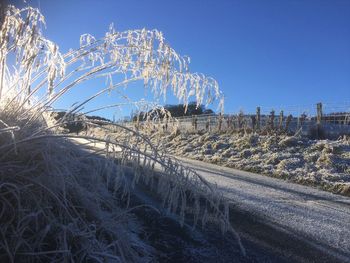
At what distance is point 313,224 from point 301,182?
4.27 meters

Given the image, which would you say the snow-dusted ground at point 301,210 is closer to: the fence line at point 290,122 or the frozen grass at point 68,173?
the frozen grass at point 68,173

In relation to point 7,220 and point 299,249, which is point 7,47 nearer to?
point 7,220

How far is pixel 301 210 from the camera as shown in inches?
218

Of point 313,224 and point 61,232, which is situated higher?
point 61,232

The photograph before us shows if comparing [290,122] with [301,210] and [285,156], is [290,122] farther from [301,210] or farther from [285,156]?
[301,210]

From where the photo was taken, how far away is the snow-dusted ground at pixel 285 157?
9.02 metres

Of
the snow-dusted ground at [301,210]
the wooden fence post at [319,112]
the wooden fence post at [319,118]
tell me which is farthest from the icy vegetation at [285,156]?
the wooden fence post at [319,112]

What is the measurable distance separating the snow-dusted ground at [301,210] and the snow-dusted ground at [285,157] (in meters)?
1.14

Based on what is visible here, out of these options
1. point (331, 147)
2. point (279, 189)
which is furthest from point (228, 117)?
point (279, 189)

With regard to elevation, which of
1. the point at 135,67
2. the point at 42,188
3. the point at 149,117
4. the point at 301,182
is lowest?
the point at 301,182

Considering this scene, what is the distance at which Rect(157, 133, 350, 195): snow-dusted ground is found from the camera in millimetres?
9016

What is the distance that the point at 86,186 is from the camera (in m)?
3.45

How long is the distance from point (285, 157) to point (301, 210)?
648cm

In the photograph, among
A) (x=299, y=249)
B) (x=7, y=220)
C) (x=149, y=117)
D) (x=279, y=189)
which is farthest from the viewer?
(x=279, y=189)
